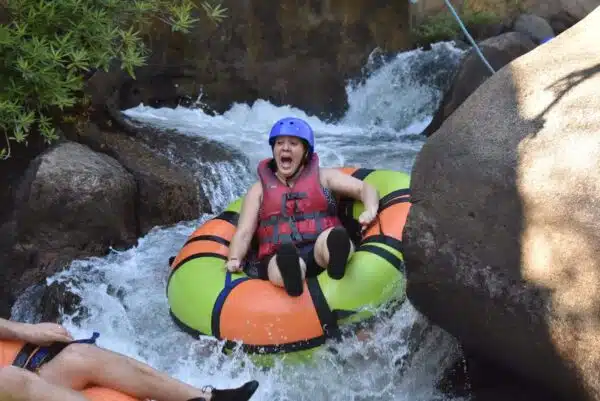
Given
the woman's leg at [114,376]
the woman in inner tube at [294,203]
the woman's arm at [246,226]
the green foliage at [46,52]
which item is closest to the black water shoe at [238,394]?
the woman's leg at [114,376]

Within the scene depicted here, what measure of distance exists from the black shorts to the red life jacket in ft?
0.18

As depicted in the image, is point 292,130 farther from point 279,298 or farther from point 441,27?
point 441,27

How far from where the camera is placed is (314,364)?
3299 mm

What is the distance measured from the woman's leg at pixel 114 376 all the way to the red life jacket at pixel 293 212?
1288 millimetres

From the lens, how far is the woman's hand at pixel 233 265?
3.68m

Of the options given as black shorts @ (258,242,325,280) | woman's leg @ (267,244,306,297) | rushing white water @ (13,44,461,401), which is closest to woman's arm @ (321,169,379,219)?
black shorts @ (258,242,325,280)

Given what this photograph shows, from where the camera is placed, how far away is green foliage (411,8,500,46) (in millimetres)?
9359

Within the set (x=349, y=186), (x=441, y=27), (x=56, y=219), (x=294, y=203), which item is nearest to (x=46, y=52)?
(x=56, y=219)

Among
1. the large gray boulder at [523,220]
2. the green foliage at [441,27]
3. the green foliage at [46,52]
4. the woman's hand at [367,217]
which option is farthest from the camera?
the green foliage at [441,27]

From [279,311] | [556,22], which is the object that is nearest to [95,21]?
[279,311]

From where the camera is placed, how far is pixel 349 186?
4082 mm

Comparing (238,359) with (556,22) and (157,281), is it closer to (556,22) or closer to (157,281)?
(157,281)

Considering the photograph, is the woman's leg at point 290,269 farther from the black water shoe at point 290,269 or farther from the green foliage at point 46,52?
the green foliage at point 46,52

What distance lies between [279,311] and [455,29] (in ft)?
23.1
